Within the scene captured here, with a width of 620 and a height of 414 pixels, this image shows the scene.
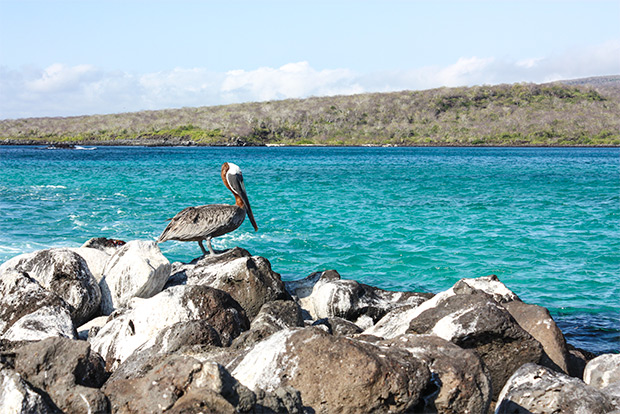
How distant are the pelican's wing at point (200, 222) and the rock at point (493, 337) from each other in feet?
16.5

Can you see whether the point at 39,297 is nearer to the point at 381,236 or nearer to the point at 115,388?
the point at 115,388

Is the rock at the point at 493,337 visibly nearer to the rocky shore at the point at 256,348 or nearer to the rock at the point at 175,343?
the rocky shore at the point at 256,348

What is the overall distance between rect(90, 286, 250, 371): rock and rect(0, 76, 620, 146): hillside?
95462mm

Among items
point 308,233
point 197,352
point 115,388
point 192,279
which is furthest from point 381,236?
A: point 115,388

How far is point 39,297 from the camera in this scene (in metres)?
7.32

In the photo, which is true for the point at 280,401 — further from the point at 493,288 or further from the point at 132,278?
the point at 132,278

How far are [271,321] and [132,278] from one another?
287 centimetres

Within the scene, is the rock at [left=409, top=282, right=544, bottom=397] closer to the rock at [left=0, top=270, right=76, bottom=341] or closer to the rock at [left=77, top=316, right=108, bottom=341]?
the rock at [left=0, top=270, right=76, bottom=341]

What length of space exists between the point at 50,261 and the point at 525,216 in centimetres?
1739

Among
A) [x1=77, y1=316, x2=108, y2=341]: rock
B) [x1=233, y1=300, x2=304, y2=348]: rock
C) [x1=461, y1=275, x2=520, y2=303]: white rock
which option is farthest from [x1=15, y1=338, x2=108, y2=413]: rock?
[x1=461, y1=275, x2=520, y2=303]: white rock

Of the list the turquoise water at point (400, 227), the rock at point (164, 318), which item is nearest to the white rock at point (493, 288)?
the turquoise water at point (400, 227)

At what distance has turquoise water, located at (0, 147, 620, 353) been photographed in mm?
12984

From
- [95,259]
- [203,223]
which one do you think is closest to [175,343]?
[95,259]

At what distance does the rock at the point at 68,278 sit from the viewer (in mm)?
8117
